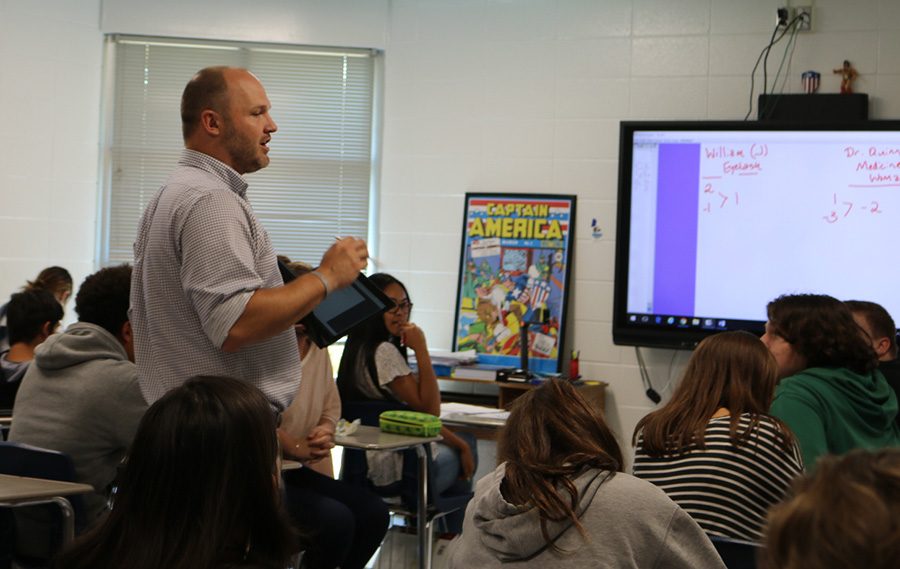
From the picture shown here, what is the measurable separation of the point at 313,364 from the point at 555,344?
7.21 feet

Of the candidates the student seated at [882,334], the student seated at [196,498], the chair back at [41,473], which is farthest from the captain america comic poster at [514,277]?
the student seated at [196,498]

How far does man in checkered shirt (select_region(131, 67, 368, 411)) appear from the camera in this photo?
7.06 feet

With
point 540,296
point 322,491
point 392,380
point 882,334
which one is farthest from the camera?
point 540,296

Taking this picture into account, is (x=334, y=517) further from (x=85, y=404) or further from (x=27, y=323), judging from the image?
(x=27, y=323)

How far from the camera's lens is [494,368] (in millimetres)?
5363

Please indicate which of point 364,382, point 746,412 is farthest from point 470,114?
point 746,412

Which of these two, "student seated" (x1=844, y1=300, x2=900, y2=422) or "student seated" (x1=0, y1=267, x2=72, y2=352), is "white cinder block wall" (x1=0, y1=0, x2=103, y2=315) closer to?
"student seated" (x1=0, y1=267, x2=72, y2=352)

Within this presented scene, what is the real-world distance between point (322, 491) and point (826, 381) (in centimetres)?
156

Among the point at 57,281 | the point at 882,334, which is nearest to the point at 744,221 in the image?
the point at 882,334

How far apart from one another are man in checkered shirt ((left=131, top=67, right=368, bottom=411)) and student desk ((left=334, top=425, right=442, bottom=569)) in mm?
1040

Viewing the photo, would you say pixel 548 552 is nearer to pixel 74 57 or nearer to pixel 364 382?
pixel 364 382

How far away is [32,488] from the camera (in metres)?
2.32

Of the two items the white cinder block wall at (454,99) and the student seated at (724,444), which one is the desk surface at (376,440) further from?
the white cinder block wall at (454,99)

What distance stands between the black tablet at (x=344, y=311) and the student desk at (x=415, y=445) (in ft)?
3.04
